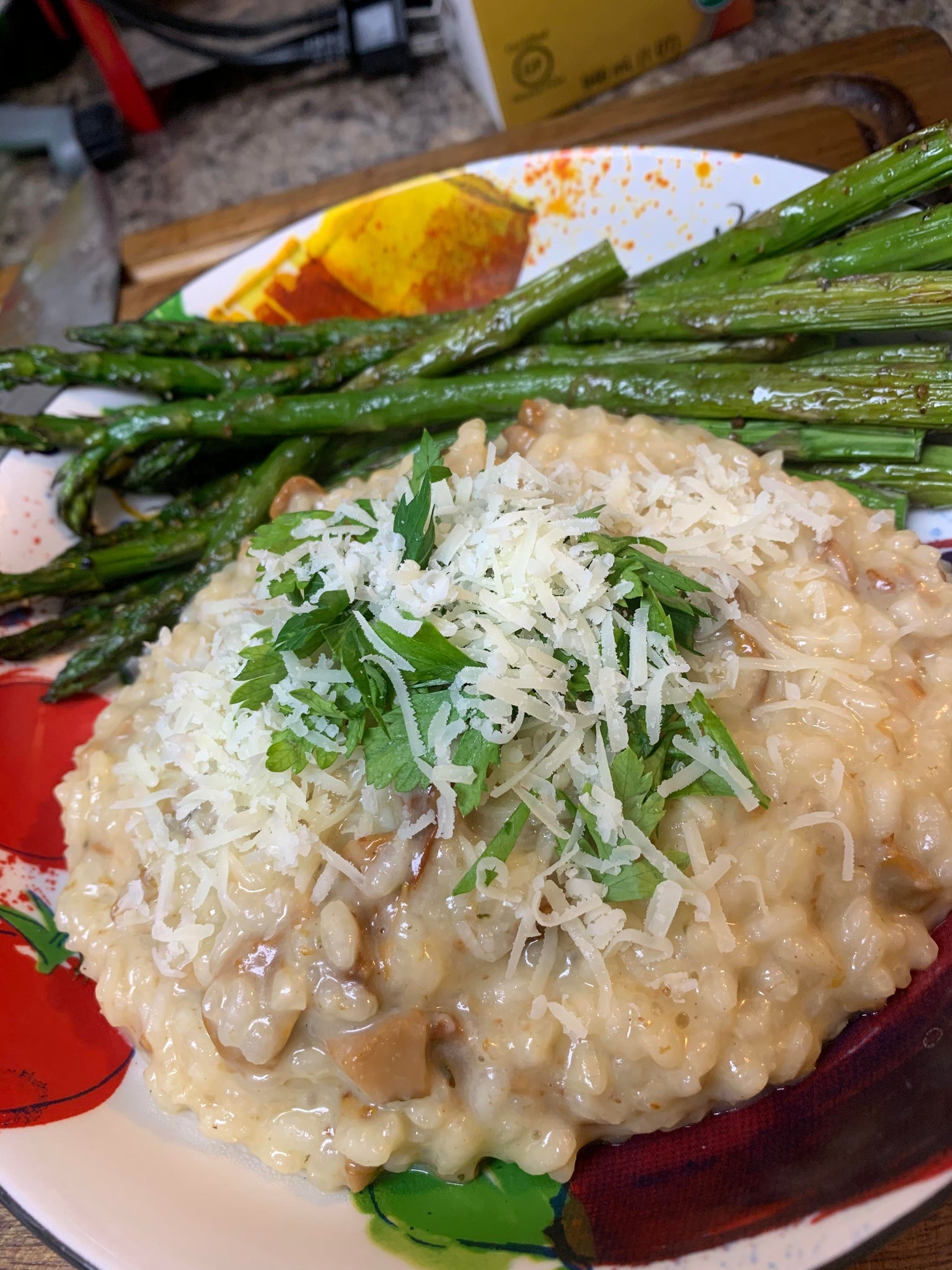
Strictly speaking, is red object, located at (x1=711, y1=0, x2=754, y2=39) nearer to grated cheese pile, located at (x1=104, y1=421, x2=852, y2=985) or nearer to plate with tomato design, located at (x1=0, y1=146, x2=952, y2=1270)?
plate with tomato design, located at (x1=0, y1=146, x2=952, y2=1270)

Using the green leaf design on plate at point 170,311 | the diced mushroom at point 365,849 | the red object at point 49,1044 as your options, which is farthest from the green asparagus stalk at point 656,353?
the red object at point 49,1044

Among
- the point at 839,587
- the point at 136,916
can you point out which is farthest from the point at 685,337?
the point at 136,916

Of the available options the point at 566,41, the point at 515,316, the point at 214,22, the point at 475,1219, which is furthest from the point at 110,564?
the point at 214,22

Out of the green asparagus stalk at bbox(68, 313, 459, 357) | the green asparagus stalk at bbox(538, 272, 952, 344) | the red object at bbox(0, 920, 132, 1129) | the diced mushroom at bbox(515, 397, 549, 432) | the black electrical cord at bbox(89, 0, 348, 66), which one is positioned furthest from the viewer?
the black electrical cord at bbox(89, 0, 348, 66)

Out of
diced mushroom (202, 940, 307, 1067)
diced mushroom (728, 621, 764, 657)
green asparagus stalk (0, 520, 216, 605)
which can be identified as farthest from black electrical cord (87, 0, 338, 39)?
diced mushroom (202, 940, 307, 1067)

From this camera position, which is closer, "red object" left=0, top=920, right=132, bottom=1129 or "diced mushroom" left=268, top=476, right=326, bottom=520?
"red object" left=0, top=920, right=132, bottom=1129
